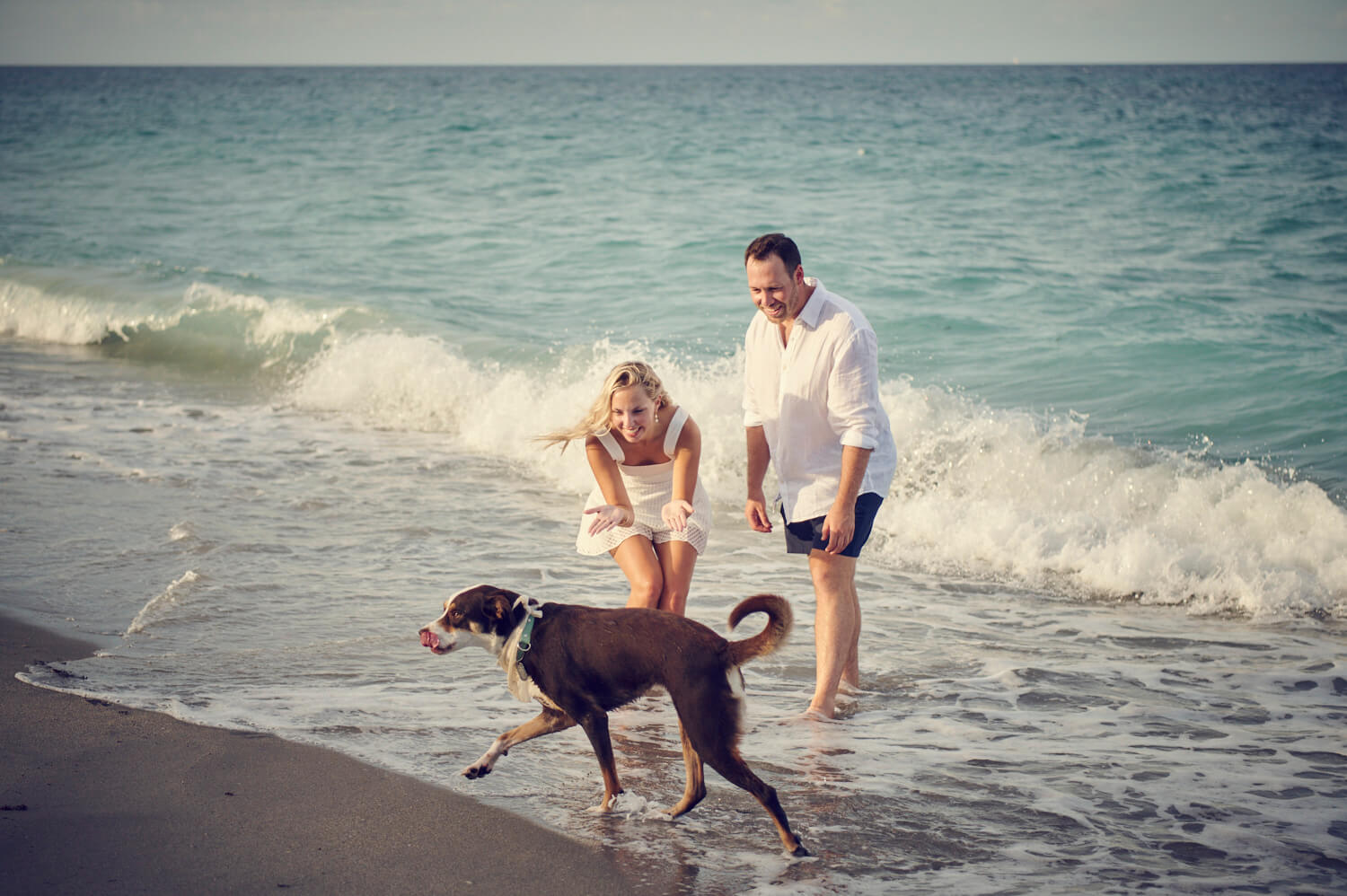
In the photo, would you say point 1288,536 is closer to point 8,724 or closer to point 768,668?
point 768,668

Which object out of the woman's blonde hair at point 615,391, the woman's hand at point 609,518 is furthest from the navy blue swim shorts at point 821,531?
the woman's blonde hair at point 615,391

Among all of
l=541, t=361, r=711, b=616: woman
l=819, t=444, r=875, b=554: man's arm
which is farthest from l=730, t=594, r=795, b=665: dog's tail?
l=541, t=361, r=711, b=616: woman

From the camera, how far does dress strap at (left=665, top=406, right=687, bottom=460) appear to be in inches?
204

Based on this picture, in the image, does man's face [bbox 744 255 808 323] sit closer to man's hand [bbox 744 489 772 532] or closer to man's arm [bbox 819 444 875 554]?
man's arm [bbox 819 444 875 554]

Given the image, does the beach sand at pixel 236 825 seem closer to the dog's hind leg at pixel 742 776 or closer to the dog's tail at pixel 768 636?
the dog's hind leg at pixel 742 776

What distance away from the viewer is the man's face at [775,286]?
4570 mm

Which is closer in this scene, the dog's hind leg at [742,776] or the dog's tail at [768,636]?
the dog's hind leg at [742,776]

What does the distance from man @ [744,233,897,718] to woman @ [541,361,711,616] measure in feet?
1.06

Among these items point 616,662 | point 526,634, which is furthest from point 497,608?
point 616,662

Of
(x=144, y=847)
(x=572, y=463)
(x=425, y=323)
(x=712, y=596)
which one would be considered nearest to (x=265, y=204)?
(x=425, y=323)

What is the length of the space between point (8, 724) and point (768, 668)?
3543 mm

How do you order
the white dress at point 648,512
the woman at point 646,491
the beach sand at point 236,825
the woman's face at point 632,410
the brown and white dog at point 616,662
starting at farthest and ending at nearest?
1. the white dress at point 648,512
2. the woman at point 646,491
3. the woman's face at point 632,410
4. the brown and white dog at point 616,662
5. the beach sand at point 236,825

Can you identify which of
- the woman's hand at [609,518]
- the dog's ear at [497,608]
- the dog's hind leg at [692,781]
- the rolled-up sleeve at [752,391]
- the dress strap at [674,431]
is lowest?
the dog's hind leg at [692,781]

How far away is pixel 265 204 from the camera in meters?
26.5
